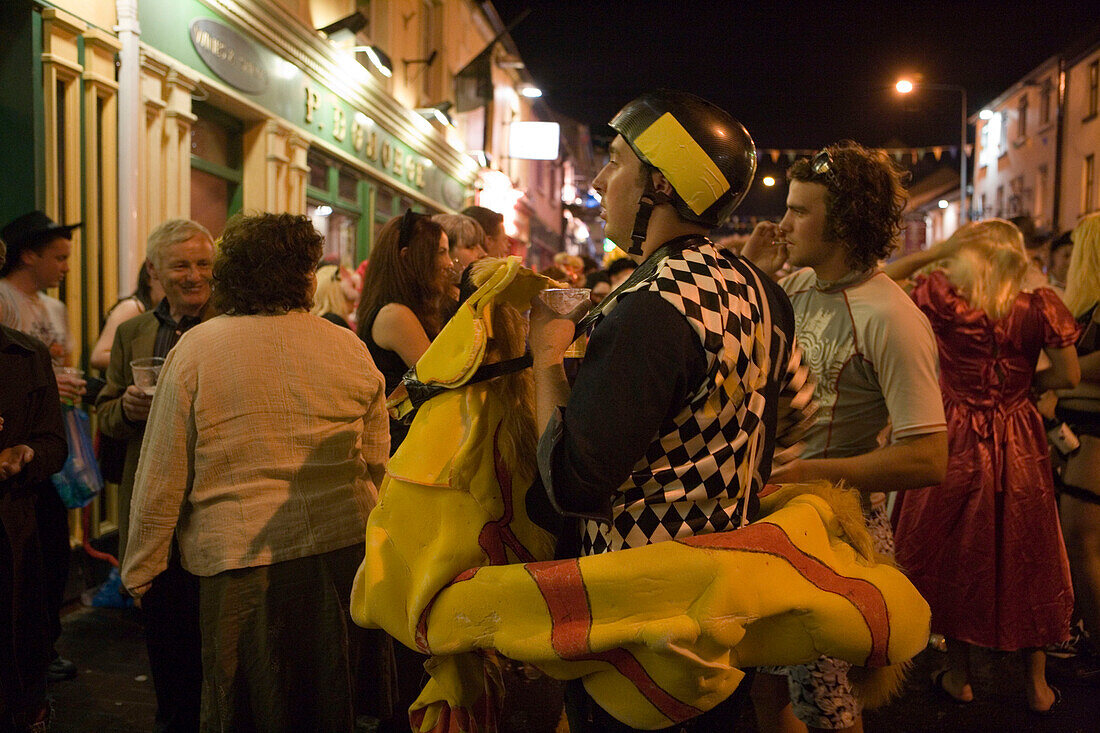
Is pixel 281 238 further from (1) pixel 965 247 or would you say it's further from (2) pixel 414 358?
(1) pixel 965 247

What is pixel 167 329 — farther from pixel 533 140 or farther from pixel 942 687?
pixel 533 140

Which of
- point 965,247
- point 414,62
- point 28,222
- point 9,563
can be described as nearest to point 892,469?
point 965,247

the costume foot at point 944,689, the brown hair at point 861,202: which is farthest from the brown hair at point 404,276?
the costume foot at point 944,689

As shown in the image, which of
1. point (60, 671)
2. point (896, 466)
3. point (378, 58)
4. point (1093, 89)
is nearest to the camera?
point (896, 466)

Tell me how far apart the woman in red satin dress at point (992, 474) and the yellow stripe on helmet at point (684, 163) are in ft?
7.76

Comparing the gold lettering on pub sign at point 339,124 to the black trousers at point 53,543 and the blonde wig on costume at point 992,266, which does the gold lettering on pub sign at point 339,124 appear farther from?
the blonde wig on costume at point 992,266

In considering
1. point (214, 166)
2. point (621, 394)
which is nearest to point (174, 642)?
point (621, 394)

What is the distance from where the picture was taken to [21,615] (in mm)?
3115

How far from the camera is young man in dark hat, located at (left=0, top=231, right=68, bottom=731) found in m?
2.98

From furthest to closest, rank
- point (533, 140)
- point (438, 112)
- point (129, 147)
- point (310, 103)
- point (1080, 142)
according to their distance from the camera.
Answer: point (1080, 142), point (533, 140), point (438, 112), point (310, 103), point (129, 147)

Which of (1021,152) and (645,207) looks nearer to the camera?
(645,207)

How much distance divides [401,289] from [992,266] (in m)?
2.66

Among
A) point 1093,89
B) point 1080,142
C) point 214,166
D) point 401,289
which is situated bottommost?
point 401,289

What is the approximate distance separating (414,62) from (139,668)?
11612 mm
